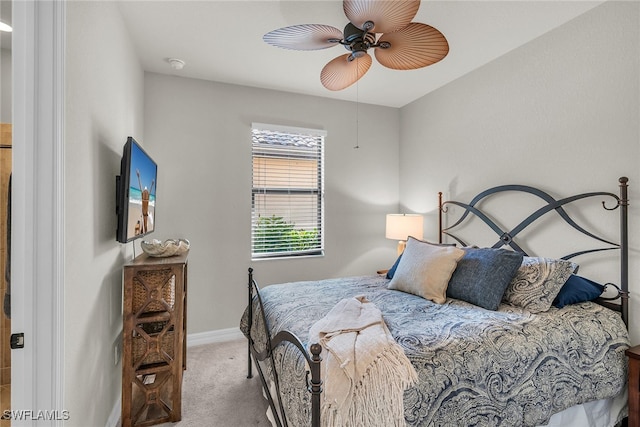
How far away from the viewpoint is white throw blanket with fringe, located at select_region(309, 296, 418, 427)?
116cm

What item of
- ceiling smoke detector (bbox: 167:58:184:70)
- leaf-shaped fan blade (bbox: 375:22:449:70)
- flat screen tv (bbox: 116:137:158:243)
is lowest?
flat screen tv (bbox: 116:137:158:243)

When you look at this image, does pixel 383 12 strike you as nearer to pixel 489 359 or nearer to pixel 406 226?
pixel 489 359

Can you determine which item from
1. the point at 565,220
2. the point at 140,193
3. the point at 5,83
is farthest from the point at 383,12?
the point at 565,220

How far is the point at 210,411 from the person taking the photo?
2066mm

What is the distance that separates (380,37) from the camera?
70.2 inches

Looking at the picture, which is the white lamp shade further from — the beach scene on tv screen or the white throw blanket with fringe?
the beach scene on tv screen

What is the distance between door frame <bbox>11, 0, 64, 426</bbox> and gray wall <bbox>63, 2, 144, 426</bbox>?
0.08 meters

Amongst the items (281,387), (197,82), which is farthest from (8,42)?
(197,82)

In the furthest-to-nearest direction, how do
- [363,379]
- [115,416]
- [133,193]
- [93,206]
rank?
[115,416]
[133,193]
[93,206]
[363,379]

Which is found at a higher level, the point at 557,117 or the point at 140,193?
the point at 557,117

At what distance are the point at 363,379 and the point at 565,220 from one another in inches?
80.0

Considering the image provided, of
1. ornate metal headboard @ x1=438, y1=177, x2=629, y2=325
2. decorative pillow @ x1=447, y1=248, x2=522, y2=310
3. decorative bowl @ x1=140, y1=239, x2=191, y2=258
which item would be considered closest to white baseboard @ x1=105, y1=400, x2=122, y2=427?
decorative bowl @ x1=140, y1=239, x2=191, y2=258

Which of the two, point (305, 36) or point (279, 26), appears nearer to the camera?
point (305, 36)

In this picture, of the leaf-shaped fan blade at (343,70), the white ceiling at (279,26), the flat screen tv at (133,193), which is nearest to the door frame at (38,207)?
the flat screen tv at (133,193)
